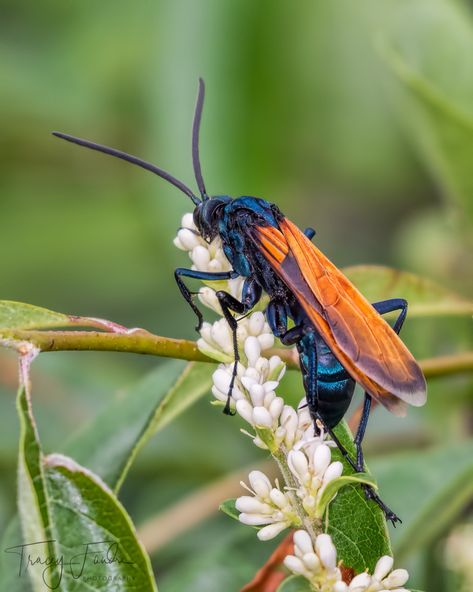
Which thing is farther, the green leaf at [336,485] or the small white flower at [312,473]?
the small white flower at [312,473]

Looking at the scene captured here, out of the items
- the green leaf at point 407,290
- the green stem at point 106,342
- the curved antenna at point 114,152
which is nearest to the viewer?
the green stem at point 106,342

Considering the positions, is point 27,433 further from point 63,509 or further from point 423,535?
point 423,535

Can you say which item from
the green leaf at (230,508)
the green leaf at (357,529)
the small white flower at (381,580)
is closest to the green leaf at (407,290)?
the green leaf at (357,529)

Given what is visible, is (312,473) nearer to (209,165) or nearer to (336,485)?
(336,485)

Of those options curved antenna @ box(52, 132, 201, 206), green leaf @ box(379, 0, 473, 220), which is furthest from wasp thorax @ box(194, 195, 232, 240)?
green leaf @ box(379, 0, 473, 220)

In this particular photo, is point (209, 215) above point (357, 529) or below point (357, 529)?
above

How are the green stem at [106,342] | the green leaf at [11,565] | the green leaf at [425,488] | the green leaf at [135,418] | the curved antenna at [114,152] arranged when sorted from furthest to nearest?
1. the green leaf at [425,488]
2. the curved antenna at [114,152]
3. the green leaf at [135,418]
4. the green leaf at [11,565]
5. the green stem at [106,342]

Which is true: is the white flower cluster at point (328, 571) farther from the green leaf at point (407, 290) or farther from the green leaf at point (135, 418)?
the green leaf at point (407, 290)

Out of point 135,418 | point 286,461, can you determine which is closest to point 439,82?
point 135,418
